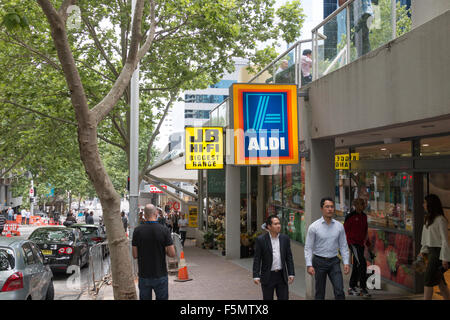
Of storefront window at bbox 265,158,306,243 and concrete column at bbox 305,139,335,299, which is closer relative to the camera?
concrete column at bbox 305,139,335,299

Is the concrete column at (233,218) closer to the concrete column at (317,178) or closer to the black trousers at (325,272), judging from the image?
the concrete column at (317,178)

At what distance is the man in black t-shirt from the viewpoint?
682cm

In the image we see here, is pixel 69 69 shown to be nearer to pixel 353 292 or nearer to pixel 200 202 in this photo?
pixel 353 292

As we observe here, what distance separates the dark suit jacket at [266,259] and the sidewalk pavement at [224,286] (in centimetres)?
312

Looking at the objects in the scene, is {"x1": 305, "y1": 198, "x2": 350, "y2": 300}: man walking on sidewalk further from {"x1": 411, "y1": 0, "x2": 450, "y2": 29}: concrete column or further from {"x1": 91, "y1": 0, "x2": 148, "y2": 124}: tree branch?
{"x1": 91, "y1": 0, "x2": 148, "y2": 124}: tree branch

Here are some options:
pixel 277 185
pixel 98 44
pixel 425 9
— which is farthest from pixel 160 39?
pixel 425 9

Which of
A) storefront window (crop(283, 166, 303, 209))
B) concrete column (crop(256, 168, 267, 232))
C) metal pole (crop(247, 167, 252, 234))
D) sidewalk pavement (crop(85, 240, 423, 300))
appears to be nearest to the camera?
sidewalk pavement (crop(85, 240, 423, 300))

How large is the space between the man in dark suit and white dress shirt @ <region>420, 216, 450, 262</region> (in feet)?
7.94

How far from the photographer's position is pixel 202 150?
17125 millimetres

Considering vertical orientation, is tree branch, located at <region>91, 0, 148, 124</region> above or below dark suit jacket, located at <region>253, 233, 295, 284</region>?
above

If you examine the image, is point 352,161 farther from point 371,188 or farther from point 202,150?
point 202,150

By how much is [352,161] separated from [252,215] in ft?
24.6

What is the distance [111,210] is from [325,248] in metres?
3.37

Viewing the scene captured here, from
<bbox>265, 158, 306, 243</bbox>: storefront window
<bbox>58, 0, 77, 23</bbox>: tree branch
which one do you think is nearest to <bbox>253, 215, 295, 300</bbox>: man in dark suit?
<bbox>58, 0, 77, 23</bbox>: tree branch
